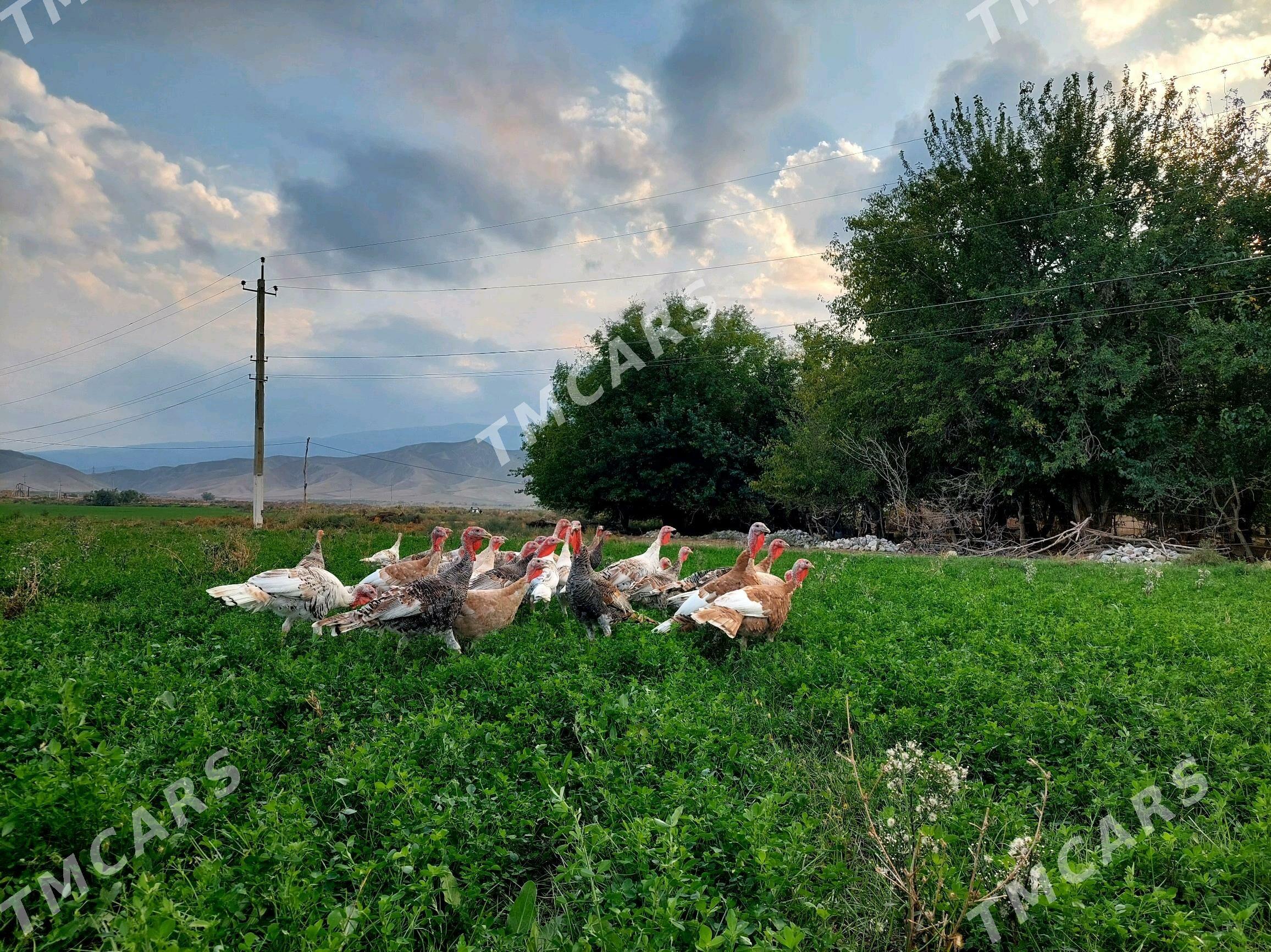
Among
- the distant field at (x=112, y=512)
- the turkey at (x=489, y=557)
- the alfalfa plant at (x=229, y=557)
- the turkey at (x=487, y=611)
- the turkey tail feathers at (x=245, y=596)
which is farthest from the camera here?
the distant field at (x=112, y=512)

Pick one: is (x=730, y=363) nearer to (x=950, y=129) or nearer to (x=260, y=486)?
(x=950, y=129)

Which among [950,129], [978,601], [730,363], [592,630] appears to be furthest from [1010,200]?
[592,630]

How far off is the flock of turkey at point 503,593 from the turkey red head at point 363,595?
15mm

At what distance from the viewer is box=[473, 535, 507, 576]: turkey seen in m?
11.4

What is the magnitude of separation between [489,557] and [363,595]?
3596 mm

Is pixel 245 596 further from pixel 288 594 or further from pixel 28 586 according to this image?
pixel 28 586

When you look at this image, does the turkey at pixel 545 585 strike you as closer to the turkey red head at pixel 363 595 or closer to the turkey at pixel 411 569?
the turkey at pixel 411 569

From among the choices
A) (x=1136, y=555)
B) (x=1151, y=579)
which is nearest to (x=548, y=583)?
(x=1151, y=579)

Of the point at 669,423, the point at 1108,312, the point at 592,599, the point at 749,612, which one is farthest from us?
the point at 669,423

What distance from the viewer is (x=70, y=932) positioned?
2674 millimetres

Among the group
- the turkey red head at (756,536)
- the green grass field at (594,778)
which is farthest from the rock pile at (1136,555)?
the turkey red head at (756,536)

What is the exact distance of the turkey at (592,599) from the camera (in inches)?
356

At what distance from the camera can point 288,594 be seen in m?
9.09

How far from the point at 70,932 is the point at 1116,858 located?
4.67 m
